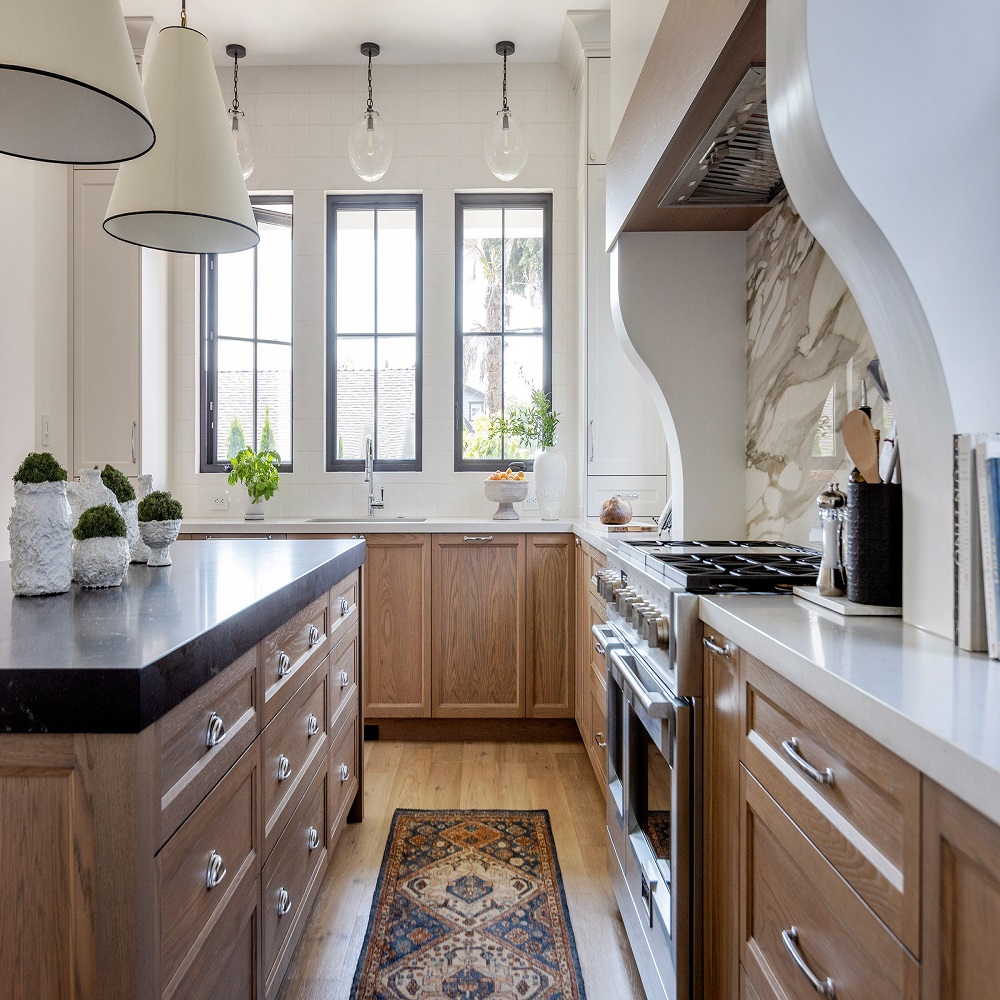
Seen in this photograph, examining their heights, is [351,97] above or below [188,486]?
above

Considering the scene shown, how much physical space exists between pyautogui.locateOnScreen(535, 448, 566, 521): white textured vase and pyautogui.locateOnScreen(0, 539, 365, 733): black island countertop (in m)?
1.91

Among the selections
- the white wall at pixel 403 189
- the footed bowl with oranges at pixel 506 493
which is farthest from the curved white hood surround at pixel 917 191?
the white wall at pixel 403 189

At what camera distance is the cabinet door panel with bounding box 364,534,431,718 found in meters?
3.22

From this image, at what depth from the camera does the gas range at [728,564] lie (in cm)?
138

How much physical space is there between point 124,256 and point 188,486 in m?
1.15

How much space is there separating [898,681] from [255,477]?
3.26m

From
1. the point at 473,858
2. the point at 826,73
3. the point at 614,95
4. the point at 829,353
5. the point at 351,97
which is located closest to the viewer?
the point at 826,73

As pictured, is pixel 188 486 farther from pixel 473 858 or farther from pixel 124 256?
pixel 473 858

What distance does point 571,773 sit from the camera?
2.89 meters

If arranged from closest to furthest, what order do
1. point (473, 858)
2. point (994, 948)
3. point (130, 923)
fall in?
point (994, 948), point (130, 923), point (473, 858)

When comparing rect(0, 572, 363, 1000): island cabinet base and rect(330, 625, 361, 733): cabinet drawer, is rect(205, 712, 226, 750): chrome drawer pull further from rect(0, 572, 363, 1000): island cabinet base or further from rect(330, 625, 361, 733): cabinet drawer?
rect(330, 625, 361, 733): cabinet drawer

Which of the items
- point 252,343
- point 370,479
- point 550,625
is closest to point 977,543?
point 550,625

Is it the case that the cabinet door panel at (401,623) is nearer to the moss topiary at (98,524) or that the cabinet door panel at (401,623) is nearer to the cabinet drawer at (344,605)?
the cabinet drawer at (344,605)

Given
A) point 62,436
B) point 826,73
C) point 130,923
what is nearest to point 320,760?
point 130,923
